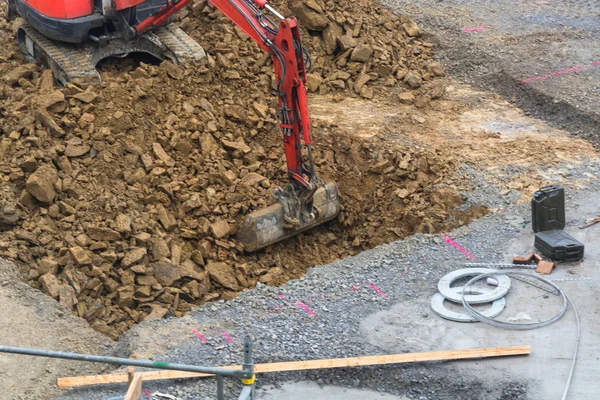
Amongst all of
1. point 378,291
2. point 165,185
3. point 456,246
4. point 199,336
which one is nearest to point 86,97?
point 165,185

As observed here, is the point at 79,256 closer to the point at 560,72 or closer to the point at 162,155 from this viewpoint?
the point at 162,155

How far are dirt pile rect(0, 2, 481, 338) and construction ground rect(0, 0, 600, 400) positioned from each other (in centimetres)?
3

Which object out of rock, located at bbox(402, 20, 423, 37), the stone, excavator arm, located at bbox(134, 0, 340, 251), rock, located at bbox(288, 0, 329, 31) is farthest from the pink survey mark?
the stone

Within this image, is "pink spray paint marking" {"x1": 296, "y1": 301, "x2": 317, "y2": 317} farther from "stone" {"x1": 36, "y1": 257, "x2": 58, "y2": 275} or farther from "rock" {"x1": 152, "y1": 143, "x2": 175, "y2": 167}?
"rock" {"x1": 152, "y1": 143, "x2": 175, "y2": 167}

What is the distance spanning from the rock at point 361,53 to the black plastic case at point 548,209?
531cm

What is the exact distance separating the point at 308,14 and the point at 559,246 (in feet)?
22.3

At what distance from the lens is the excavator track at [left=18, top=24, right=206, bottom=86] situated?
13.0 m

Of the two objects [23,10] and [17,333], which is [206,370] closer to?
[17,333]

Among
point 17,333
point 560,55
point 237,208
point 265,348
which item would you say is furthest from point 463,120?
point 17,333

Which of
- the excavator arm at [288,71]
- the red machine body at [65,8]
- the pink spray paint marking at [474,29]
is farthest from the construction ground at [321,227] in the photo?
the red machine body at [65,8]

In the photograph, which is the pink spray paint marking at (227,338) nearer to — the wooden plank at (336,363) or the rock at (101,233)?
the wooden plank at (336,363)

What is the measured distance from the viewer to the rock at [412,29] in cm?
1698

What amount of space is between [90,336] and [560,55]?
1035cm

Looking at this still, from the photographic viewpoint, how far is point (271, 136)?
44.8 ft
